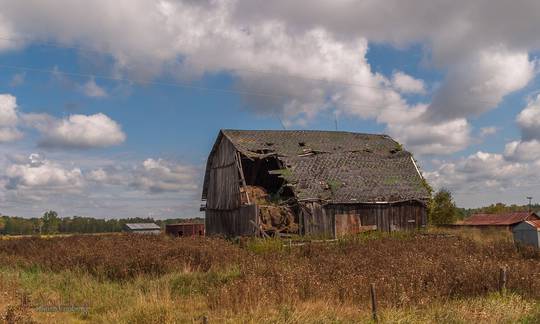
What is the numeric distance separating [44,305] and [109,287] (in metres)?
2.04

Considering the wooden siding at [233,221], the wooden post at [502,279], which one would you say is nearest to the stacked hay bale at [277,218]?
the wooden siding at [233,221]

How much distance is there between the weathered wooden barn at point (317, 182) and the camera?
2814 centimetres

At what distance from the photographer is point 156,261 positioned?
15.7 m

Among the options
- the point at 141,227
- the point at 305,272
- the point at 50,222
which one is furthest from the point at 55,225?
the point at 305,272

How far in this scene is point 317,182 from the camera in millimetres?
29062

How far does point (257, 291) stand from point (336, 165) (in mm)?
21328

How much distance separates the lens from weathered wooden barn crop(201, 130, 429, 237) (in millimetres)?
28141

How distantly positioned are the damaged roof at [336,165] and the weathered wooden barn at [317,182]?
57mm

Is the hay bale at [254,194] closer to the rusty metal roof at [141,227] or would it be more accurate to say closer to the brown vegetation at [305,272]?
the brown vegetation at [305,272]

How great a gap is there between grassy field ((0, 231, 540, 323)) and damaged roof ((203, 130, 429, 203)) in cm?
1200

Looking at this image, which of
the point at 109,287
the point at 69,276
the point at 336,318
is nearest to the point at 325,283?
the point at 336,318

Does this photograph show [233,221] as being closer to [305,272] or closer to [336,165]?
[336,165]

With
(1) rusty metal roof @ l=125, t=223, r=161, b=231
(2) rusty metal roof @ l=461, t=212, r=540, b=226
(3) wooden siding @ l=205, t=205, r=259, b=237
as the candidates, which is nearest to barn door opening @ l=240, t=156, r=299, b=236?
(3) wooden siding @ l=205, t=205, r=259, b=237

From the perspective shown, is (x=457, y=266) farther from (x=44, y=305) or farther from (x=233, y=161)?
(x=233, y=161)
